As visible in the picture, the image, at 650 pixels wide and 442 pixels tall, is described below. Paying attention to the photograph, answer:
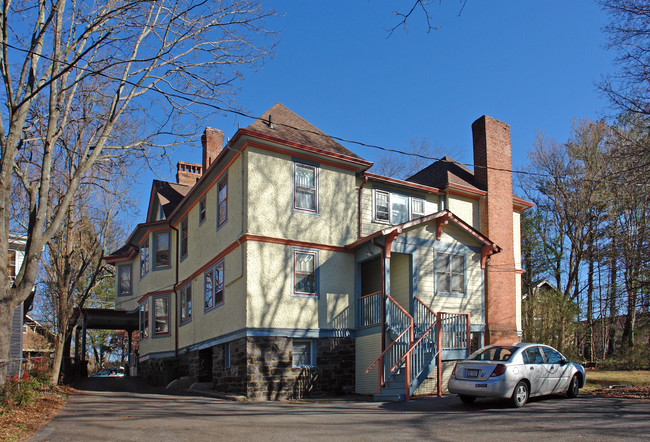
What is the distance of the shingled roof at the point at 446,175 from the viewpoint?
22266 millimetres

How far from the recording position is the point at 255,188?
17.1 meters

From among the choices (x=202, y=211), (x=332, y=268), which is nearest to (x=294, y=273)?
(x=332, y=268)

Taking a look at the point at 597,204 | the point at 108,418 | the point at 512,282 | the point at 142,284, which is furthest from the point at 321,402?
the point at 597,204

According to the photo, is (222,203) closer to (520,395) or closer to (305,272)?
(305,272)

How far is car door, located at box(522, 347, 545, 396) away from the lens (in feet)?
42.3

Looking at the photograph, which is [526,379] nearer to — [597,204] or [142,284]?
[142,284]

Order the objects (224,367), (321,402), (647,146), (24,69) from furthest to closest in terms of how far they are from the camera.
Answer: (224,367), (647,146), (321,402), (24,69)

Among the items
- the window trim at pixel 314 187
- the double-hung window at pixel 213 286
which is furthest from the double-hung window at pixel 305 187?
the double-hung window at pixel 213 286

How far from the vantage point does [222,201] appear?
19203mm

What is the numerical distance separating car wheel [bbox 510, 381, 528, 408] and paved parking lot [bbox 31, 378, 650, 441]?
200 mm

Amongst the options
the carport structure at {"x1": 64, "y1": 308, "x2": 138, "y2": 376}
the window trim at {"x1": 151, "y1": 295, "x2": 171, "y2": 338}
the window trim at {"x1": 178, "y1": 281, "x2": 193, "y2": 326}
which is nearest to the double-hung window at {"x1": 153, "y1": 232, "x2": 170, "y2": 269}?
the window trim at {"x1": 151, "y1": 295, "x2": 171, "y2": 338}

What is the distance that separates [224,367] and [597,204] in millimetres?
22916

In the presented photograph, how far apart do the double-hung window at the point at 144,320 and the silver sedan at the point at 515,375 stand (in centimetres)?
1667

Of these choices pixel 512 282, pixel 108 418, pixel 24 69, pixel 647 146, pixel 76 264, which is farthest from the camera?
pixel 76 264
